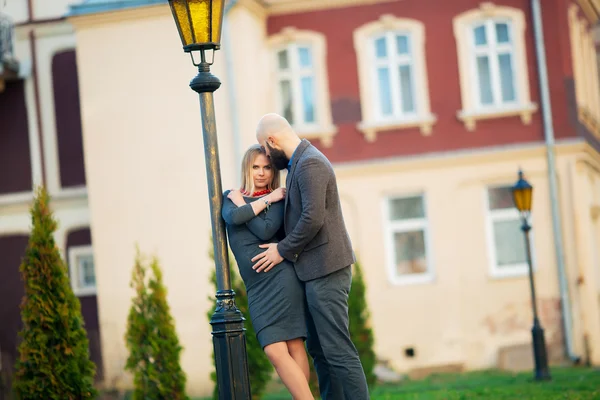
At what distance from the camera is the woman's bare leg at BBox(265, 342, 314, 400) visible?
737cm

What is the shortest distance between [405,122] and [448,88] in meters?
1.06

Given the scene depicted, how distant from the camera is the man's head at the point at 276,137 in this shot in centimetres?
754

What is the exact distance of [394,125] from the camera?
74.8 ft

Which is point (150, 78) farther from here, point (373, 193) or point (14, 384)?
point (14, 384)

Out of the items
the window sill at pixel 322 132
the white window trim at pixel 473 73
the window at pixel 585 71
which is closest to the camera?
the white window trim at pixel 473 73

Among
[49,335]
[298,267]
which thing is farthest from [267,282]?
[49,335]

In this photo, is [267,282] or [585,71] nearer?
[267,282]

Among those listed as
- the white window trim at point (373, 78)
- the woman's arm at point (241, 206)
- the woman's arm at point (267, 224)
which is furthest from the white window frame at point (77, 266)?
the woman's arm at point (267, 224)

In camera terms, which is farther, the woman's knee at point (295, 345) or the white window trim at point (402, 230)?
the white window trim at point (402, 230)

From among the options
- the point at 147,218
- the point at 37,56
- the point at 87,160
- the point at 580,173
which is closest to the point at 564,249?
the point at 580,173

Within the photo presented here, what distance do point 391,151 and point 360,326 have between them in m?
5.33

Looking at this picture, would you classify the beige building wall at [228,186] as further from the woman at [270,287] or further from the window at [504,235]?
the woman at [270,287]

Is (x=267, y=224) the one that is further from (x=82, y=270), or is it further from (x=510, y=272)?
(x=82, y=270)

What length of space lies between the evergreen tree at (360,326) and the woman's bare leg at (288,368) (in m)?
10.4
